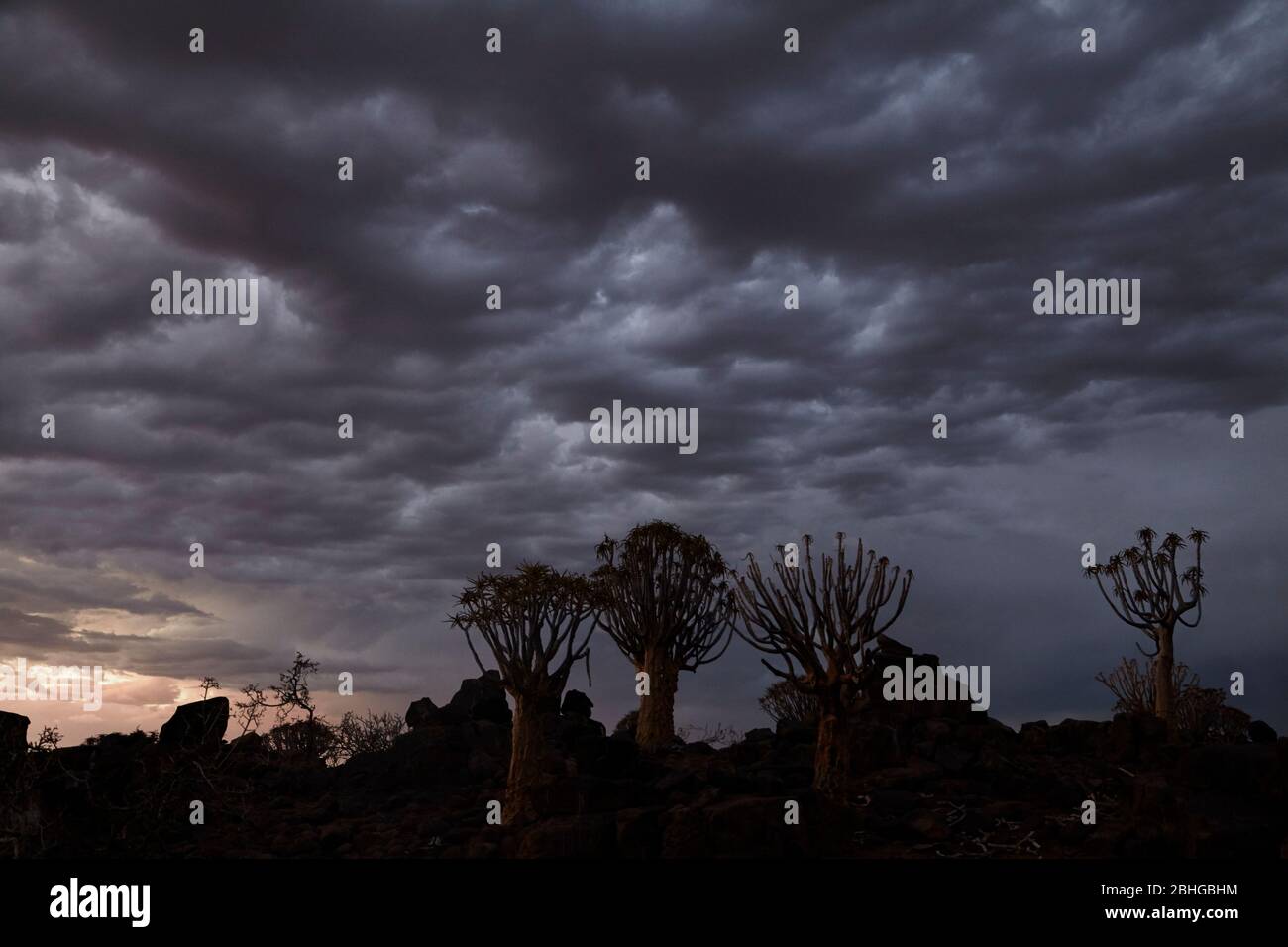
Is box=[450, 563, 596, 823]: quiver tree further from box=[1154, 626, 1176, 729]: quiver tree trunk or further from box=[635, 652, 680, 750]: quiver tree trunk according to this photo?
box=[1154, 626, 1176, 729]: quiver tree trunk

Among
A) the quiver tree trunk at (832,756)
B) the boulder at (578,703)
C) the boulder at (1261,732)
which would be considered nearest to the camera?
the quiver tree trunk at (832,756)

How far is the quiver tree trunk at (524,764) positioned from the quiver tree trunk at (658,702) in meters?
6.83

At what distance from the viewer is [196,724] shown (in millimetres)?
21141

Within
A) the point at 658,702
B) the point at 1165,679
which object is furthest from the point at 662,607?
the point at 1165,679

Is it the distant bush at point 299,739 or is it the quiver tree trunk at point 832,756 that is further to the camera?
the distant bush at point 299,739

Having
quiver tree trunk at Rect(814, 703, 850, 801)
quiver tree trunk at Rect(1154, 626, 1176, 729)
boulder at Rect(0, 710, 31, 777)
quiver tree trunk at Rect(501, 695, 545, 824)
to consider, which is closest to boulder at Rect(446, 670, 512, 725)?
quiver tree trunk at Rect(501, 695, 545, 824)

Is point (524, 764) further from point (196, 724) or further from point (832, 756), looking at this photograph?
point (196, 724)

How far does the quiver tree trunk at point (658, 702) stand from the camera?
2392 centimetres

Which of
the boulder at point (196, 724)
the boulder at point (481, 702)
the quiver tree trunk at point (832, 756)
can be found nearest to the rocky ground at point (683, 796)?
the boulder at point (196, 724)

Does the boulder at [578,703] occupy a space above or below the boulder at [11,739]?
below

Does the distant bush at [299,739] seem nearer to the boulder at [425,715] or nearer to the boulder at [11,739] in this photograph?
the boulder at [425,715]

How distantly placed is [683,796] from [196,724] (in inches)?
420
